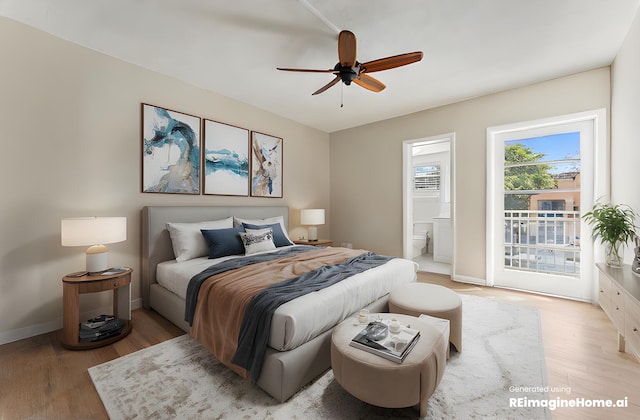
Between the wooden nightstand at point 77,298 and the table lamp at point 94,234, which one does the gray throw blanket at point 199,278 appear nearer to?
Result: the wooden nightstand at point 77,298

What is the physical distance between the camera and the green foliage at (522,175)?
3564 millimetres

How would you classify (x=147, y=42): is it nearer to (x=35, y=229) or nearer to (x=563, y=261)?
(x=35, y=229)

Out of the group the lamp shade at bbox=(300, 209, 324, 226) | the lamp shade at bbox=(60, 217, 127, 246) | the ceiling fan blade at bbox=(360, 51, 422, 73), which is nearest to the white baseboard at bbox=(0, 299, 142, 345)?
the lamp shade at bbox=(60, 217, 127, 246)

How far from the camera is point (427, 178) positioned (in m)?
6.59

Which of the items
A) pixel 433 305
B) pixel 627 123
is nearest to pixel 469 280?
pixel 433 305

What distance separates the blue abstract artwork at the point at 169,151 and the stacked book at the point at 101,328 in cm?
139

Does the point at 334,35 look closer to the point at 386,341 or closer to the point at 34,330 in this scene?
the point at 386,341

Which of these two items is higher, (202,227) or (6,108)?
(6,108)

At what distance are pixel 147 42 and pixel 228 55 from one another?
2.43ft

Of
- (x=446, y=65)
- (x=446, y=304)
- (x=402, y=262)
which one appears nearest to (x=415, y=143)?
(x=446, y=65)

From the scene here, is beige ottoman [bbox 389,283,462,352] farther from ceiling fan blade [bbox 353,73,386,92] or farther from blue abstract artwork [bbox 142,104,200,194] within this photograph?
blue abstract artwork [bbox 142,104,200,194]

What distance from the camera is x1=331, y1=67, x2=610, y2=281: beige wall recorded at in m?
3.34

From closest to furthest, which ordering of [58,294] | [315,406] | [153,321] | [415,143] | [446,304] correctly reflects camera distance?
[315,406] → [446,304] → [58,294] → [153,321] → [415,143]

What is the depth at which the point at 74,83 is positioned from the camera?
2611mm
